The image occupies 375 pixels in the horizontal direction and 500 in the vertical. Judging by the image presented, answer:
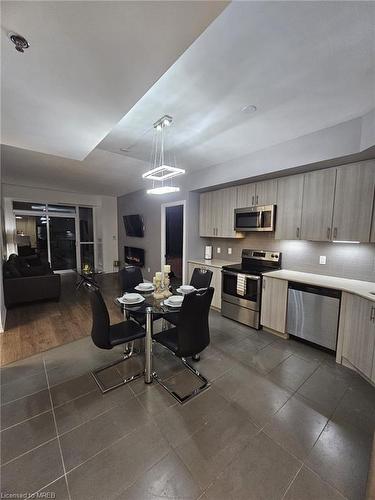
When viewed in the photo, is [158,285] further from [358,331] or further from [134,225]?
[134,225]

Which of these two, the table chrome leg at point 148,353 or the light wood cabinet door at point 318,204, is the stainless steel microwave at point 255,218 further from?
the table chrome leg at point 148,353

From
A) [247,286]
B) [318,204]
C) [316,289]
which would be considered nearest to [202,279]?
[247,286]

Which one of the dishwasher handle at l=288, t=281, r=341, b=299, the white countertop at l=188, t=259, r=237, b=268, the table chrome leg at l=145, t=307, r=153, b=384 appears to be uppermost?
the white countertop at l=188, t=259, r=237, b=268

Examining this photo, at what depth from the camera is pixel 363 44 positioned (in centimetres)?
135

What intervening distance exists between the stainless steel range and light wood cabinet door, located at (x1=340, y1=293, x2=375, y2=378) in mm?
1066

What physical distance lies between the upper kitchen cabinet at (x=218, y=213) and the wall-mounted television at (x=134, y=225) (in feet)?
7.24

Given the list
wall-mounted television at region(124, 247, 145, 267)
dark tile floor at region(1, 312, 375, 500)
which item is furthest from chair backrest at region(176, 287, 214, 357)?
wall-mounted television at region(124, 247, 145, 267)

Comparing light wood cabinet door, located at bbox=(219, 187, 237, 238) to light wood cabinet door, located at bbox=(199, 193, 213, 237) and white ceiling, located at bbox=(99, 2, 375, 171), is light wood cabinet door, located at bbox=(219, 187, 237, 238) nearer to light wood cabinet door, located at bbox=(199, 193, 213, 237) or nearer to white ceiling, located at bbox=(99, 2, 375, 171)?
light wood cabinet door, located at bbox=(199, 193, 213, 237)

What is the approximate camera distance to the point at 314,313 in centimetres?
263

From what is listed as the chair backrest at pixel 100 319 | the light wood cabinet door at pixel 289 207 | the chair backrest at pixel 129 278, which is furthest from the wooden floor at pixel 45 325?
the light wood cabinet door at pixel 289 207

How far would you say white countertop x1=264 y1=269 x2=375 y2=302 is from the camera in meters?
2.28

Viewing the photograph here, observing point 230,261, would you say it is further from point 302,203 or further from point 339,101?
point 339,101

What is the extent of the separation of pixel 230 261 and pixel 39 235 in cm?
612

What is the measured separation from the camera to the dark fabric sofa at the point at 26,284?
3.96 meters
